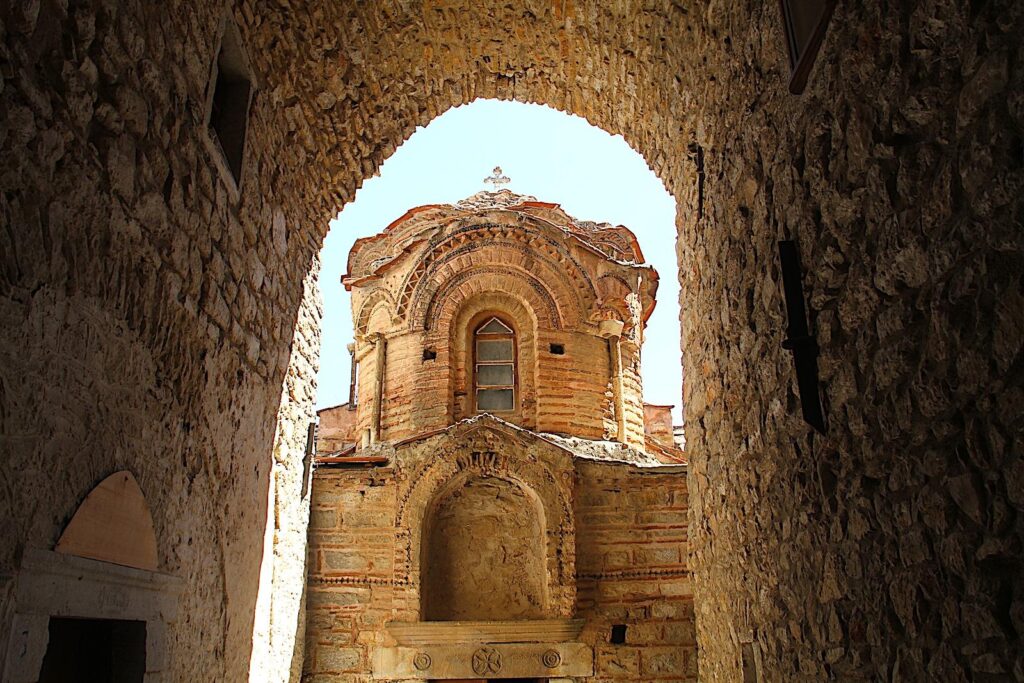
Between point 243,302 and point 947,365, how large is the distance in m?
3.58

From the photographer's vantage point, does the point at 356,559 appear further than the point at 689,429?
Yes

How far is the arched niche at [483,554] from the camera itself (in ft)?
34.7

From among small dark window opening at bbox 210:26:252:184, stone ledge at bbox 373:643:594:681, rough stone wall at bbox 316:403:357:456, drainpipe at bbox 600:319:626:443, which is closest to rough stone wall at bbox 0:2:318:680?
small dark window opening at bbox 210:26:252:184

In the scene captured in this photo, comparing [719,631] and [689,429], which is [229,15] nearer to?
[689,429]

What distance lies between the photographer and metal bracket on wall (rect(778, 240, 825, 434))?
9.66 feet

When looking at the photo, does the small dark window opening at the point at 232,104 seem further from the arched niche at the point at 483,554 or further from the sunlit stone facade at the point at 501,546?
the arched niche at the point at 483,554

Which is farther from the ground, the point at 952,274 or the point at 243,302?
the point at 243,302

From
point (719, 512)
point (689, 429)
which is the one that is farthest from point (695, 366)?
point (719, 512)

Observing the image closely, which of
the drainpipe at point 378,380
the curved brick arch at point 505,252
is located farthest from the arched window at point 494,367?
the drainpipe at point 378,380

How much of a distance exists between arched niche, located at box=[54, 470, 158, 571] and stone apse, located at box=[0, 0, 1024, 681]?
53mm

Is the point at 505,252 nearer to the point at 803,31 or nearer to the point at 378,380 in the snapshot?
the point at 378,380

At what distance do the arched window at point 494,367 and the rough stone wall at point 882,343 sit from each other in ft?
31.9

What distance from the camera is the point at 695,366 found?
5180 mm

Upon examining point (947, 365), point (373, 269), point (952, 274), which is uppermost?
point (373, 269)
